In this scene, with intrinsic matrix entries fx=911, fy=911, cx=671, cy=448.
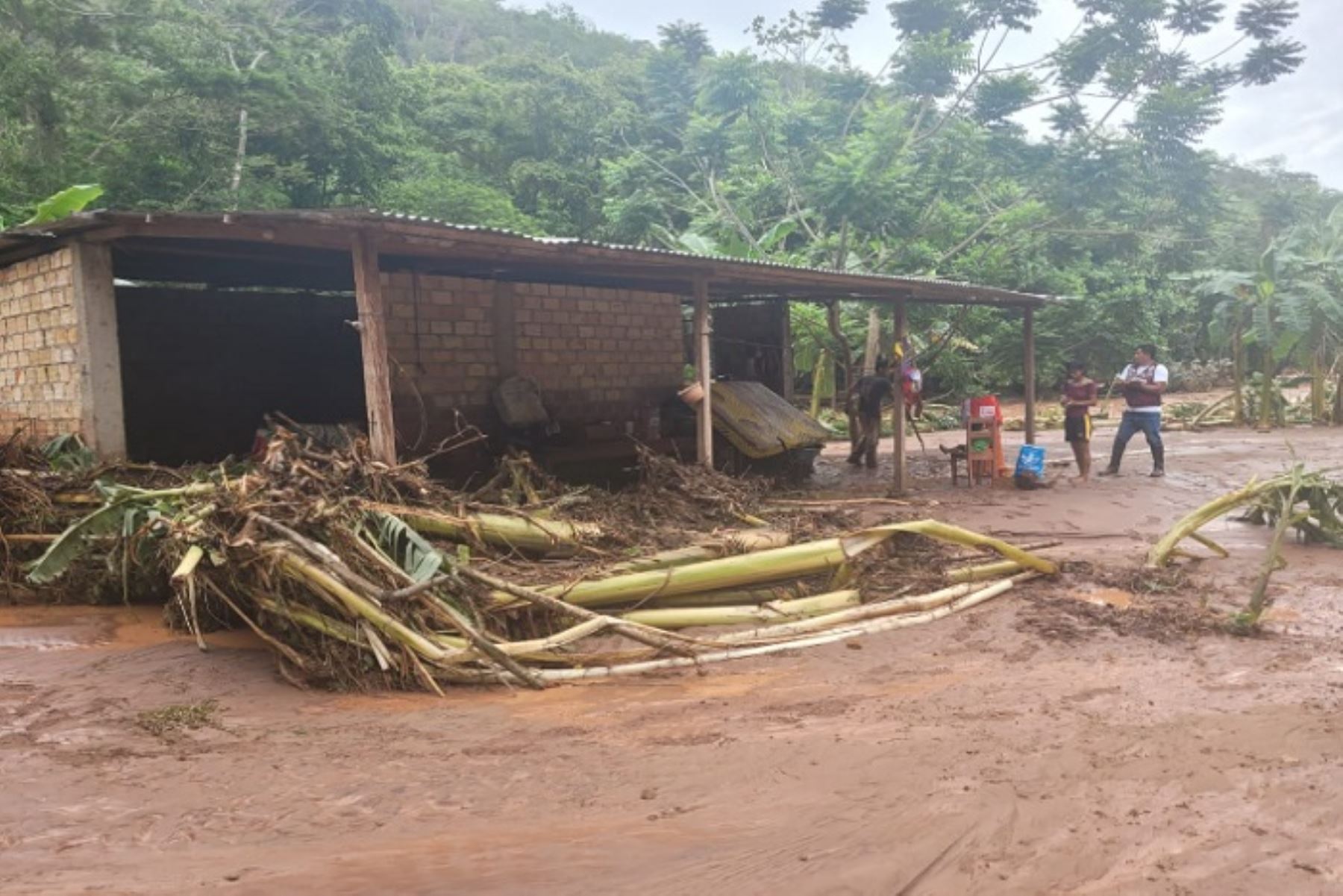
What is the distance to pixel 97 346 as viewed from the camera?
22.4ft

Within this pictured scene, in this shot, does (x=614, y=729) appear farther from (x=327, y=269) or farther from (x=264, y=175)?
(x=264, y=175)

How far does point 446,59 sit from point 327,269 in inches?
1482

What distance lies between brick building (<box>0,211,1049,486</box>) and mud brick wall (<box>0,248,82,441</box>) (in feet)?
0.07

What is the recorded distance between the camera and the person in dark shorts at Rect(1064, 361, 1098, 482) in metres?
11.4

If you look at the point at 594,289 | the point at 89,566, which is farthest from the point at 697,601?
the point at 594,289

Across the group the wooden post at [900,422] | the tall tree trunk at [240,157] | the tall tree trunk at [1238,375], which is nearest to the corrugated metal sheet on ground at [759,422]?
the wooden post at [900,422]

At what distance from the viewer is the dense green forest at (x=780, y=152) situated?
15383 mm

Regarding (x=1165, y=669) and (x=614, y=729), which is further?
(x=1165, y=669)

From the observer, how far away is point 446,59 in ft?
140

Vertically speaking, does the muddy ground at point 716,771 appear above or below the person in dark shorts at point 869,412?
A: below

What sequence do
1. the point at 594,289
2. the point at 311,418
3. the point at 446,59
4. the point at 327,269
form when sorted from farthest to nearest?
the point at 446,59 < the point at 594,289 < the point at 311,418 < the point at 327,269

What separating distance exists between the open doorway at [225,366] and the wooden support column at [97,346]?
1.49 metres

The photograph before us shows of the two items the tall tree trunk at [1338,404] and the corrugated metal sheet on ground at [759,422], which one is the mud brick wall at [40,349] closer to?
the corrugated metal sheet on ground at [759,422]

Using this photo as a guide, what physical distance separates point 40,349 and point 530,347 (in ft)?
14.6
